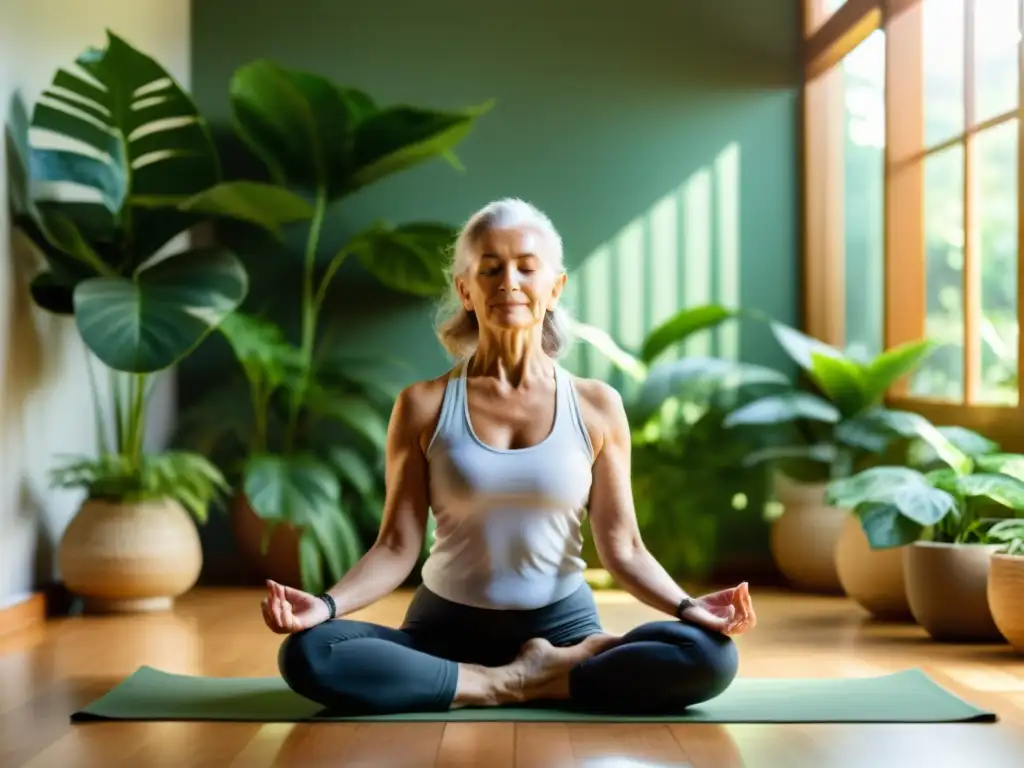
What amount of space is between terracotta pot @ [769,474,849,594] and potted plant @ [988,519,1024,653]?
138cm

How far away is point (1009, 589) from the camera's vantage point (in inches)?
140

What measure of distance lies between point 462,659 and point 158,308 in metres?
1.92

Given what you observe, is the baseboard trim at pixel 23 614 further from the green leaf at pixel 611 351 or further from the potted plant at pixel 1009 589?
the potted plant at pixel 1009 589

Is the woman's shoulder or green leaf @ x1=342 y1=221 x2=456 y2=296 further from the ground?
green leaf @ x1=342 y1=221 x2=456 y2=296

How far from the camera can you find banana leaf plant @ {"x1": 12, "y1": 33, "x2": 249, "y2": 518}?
14.3 feet

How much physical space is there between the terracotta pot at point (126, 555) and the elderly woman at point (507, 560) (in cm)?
181

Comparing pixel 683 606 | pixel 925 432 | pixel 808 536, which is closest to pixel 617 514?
pixel 683 606

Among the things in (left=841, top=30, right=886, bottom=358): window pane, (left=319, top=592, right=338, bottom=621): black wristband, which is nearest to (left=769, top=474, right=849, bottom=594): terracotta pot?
(left=841, top=30, right=886, bottom=358): window pane

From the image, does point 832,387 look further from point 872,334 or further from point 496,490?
point 496,490

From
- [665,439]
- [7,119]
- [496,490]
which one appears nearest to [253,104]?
[7,119]

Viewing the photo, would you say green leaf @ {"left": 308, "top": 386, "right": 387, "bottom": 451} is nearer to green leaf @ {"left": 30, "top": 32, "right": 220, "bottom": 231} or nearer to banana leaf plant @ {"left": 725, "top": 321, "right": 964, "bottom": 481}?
green leaf @ {"left": 30, "top": 32, "right": 220, "bottom": 231}

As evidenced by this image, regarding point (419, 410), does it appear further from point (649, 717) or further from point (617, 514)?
point (649, 717)

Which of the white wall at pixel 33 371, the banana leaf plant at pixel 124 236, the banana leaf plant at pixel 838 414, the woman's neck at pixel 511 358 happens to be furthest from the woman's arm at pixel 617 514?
the white wall at pixel 33 371

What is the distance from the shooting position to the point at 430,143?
5059 mm
